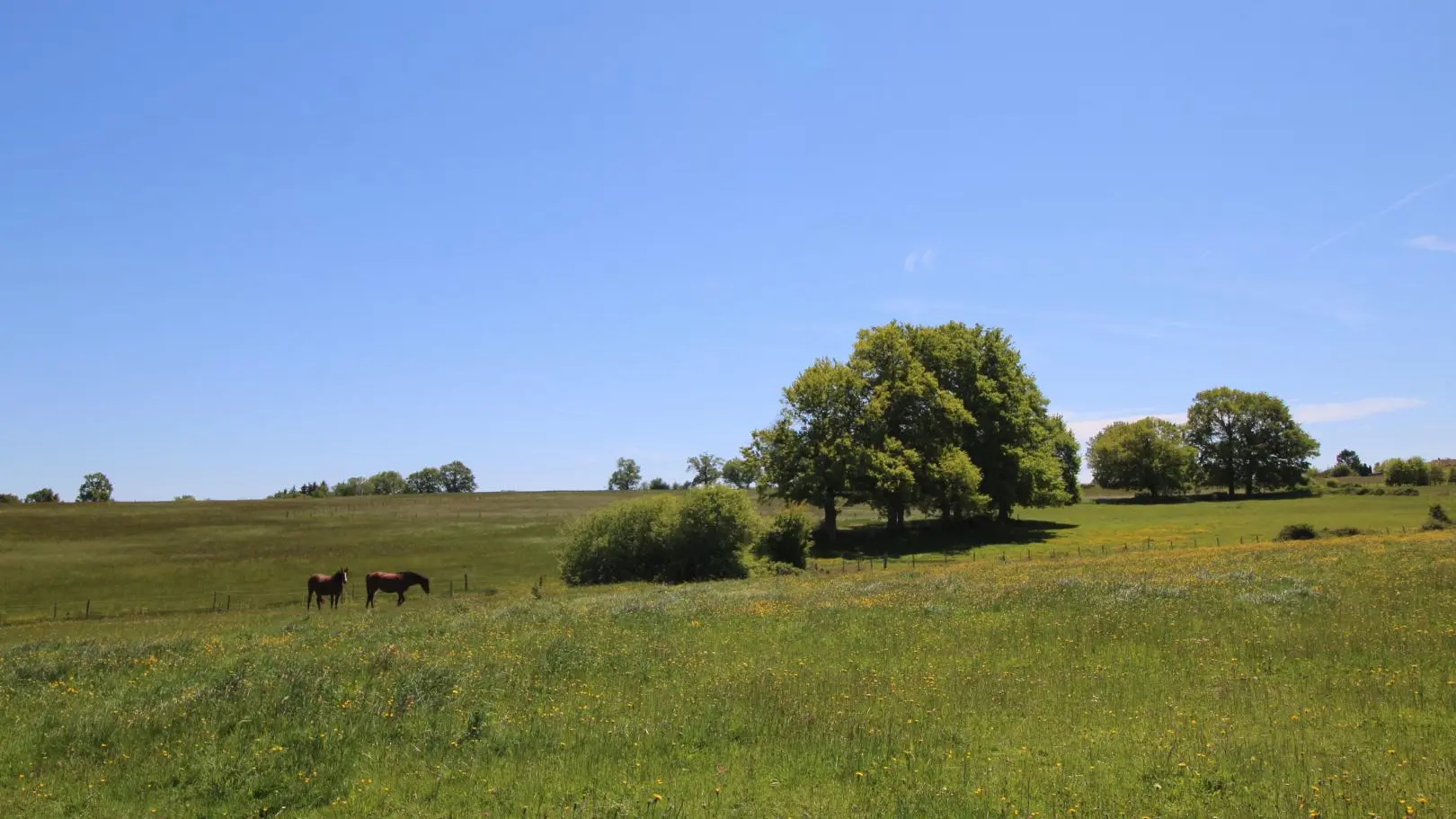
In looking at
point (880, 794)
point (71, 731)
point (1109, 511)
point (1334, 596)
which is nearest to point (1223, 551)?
point (1334, 596)

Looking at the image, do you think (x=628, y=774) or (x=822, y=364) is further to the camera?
(x=822, y=364)

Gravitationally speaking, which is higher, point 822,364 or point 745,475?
point 822,364

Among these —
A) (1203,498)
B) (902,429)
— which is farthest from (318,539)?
(1203,498)

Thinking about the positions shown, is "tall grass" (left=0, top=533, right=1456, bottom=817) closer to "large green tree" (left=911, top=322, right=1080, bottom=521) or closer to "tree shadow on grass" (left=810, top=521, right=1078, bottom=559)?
"tree shadow on grass" (left=810, top=521, right=1078, bottom=559)

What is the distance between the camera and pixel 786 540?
198 feet

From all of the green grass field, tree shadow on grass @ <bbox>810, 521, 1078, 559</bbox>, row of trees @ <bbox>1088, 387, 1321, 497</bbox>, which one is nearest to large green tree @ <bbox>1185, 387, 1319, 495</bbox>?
row of trees @ <bbox>1088, 387, 1321, 497</bbox>

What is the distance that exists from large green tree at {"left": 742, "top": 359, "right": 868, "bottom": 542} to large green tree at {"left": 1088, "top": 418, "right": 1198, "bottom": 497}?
228 ft

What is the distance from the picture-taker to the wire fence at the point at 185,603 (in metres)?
42.6

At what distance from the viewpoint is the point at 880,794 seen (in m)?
9.68

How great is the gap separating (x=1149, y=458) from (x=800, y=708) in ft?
413

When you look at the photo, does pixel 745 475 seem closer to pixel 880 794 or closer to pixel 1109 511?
pixel 1109 511

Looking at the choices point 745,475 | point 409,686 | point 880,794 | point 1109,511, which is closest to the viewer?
point 880,794

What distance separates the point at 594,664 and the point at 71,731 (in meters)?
8.86

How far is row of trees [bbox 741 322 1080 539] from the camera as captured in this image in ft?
229
